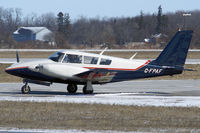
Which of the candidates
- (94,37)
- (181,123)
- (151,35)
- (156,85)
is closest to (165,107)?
(181,123)

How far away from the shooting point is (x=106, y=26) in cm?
13600

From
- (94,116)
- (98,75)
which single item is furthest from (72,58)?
(94,116)

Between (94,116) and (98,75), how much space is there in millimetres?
6752

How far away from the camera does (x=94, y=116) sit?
14406 mm

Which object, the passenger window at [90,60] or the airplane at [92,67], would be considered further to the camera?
the passenger window at [90,60]

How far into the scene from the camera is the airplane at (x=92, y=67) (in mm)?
20750

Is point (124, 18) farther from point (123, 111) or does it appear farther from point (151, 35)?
point (123, 111)

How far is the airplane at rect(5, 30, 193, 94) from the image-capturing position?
20.8m

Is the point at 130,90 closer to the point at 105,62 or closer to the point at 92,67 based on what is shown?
the point at 105,62

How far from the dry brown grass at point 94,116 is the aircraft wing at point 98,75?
13.0ft

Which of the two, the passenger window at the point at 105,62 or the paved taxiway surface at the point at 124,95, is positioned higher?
the passenger window at the point at 105,62

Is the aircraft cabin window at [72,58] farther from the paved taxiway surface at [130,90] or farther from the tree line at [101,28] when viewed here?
the tree line at [101,28]

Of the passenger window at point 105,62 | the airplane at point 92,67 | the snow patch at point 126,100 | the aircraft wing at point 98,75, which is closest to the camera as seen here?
the snow patch at point 126,100

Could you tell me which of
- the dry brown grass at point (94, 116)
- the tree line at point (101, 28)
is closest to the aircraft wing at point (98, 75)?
the dry brown grass at point (94, 116)
